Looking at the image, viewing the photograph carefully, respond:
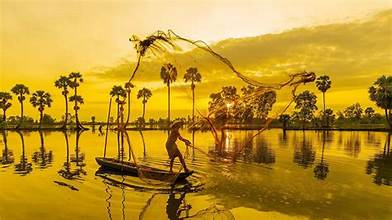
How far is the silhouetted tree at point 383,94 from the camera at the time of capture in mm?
91062

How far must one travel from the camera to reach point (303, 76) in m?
11.5

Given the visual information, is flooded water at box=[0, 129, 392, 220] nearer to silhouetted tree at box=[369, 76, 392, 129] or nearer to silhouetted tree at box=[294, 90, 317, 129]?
silhouetted tree at box=[369, 76, 392, 129]

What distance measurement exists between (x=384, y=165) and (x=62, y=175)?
2198 centimetres

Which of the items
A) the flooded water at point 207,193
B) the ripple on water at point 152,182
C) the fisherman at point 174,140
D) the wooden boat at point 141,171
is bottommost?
the flooded water at point 207,193

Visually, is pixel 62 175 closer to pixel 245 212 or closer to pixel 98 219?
pixel 98 219

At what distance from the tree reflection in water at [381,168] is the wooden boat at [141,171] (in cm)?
1068

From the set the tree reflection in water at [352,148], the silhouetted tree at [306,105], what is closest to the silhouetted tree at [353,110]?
the silhouetted tree at [306,105]

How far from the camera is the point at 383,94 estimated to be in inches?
3610

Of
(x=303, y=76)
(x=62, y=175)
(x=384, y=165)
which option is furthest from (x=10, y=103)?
(x=303, y=76)

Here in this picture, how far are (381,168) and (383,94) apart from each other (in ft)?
245

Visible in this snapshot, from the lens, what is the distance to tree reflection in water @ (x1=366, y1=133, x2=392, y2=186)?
808 inches

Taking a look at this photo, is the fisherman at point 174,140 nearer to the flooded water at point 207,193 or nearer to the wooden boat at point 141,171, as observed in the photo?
the wooden boat at point 141,171

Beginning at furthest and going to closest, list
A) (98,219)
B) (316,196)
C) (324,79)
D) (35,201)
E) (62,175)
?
(324,79) < (62,175) < (316,196) < (35,201) < (98,219)

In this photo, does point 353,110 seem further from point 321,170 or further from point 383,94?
point 321,170
